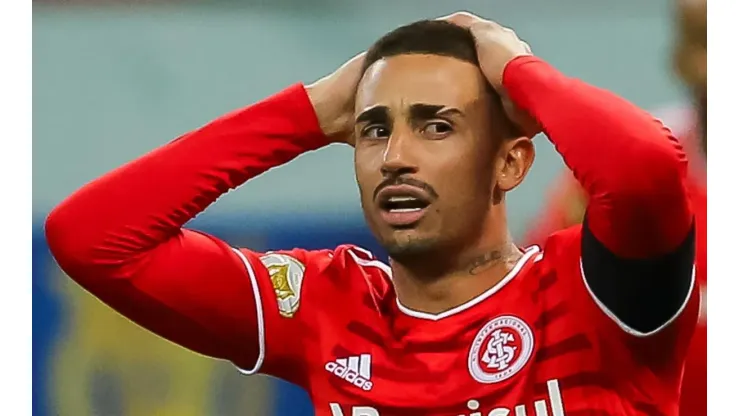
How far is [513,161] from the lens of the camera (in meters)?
1.07

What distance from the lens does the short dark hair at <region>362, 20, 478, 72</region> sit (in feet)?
3.52

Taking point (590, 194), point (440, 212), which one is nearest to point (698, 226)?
point (590, 194)

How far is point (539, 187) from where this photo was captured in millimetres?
1083

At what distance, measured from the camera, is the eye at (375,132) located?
1.07 meters

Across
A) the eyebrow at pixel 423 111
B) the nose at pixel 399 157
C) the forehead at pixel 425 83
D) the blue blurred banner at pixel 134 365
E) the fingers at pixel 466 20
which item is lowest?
the blue blurred banner at pixel 134 365

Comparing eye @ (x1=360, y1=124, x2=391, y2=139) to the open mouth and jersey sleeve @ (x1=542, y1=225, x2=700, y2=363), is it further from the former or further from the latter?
jersey sleeve @ (x1=542, y1=225, x2=700, y2=363)

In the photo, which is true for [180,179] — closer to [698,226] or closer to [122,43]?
[122,43]

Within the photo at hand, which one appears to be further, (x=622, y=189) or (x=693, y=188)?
(x=693, y=188)

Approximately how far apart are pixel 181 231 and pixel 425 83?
12.8 inches

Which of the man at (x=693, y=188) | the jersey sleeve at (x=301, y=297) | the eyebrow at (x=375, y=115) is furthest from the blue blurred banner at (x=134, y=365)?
the man at (x=693, y=188)

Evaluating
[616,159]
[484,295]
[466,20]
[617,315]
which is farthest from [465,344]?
[466,20]

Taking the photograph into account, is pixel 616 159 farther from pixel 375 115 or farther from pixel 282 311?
pixel 282 311

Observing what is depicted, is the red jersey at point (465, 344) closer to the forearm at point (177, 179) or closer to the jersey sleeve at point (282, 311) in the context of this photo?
the jersey sleeve at point (282, 311)

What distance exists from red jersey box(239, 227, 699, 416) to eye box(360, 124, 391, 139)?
139 millimetres
